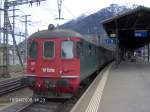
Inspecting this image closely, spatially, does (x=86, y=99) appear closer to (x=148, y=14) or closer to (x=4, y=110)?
(x=4, y=110)

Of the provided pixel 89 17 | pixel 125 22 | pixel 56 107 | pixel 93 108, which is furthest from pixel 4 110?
pixel 89 17

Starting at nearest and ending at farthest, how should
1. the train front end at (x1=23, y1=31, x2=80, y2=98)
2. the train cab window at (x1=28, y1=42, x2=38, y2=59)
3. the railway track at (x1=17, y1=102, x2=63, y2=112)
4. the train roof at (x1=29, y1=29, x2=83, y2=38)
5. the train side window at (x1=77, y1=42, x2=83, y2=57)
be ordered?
the railway track at (x1=17, y1=102, x2=63, y2=112)
the train front end at (x1=23, y1=31, x2=80, y2=98)
the train roof at (x1=29, y1=29, x2=83, y2=38)
the train side window at (x1=77, y1=42, x2=83, y2=57)
the train cab window at (x1=28, y1=42, x2=38, y2=59)

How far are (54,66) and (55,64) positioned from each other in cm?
9

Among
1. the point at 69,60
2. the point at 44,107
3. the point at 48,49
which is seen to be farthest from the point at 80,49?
the point at 44,107

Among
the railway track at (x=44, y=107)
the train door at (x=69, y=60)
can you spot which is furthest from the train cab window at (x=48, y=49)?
the railway track at (x=44, y=107)

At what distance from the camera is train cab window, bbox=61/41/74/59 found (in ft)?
47.6

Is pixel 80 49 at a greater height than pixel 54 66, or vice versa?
pixel 80 49

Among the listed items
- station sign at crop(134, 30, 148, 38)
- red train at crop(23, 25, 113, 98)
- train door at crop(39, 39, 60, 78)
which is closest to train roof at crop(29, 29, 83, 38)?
red train at crop(23, 25, 113, 98)

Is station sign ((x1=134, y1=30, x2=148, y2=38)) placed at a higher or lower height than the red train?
higher

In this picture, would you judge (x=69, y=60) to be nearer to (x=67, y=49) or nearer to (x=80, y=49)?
A: (x=67, y=49)

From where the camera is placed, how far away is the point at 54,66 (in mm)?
14477

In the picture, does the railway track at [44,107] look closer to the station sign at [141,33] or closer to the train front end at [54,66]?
the train front end at [54,66]

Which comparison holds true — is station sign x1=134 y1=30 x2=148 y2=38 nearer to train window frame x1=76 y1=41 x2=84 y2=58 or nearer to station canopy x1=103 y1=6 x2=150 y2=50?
station canopy x1=103 y1=6 x2=150 y2=50

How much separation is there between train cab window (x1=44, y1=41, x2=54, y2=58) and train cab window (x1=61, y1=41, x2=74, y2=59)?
43cm
